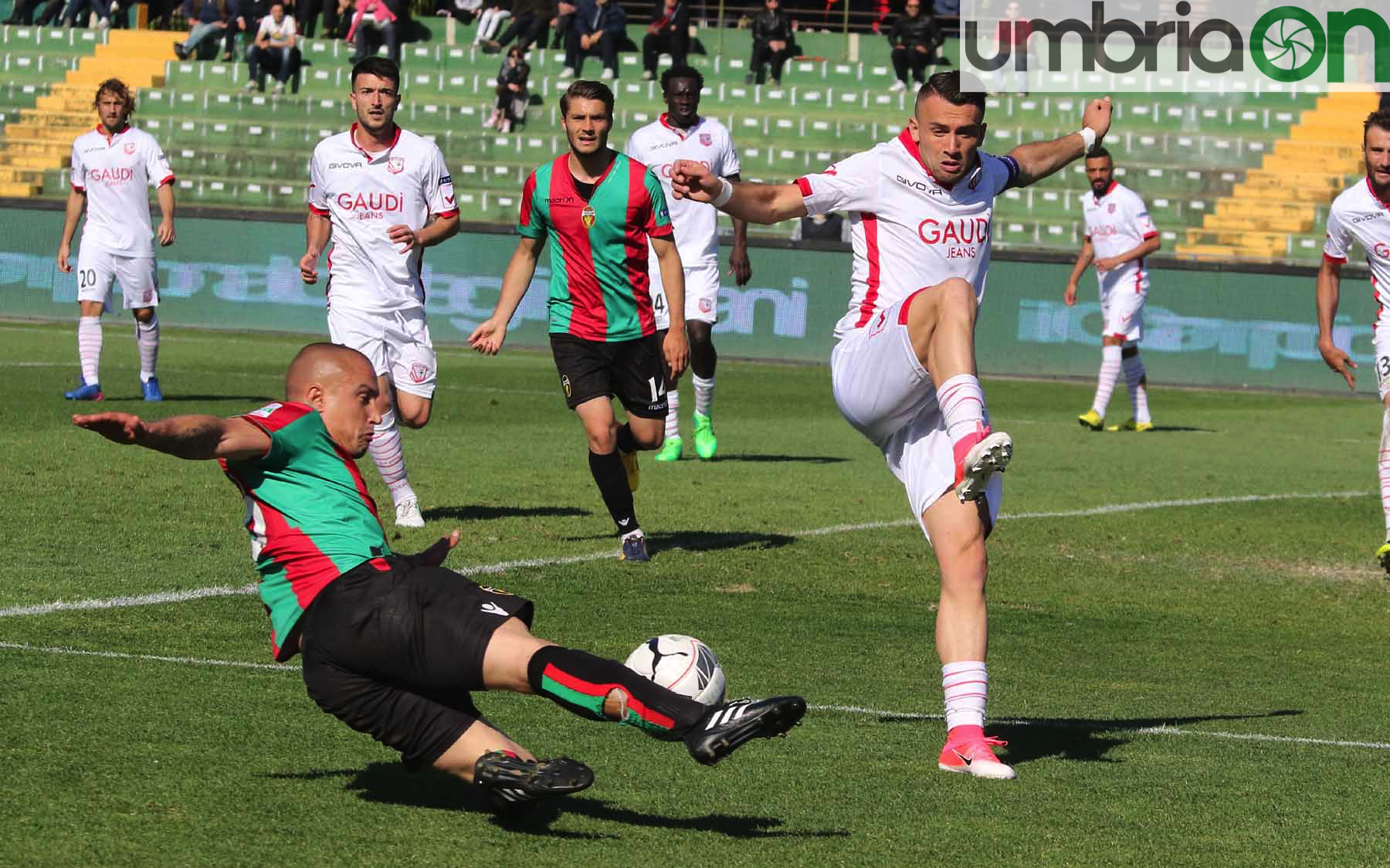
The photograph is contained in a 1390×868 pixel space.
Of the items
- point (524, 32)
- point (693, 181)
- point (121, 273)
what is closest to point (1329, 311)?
point (693, 181)

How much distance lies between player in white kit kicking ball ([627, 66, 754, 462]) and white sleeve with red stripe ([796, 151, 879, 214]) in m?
7.85

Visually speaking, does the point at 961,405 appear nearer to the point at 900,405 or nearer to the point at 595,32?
the point at 900,405

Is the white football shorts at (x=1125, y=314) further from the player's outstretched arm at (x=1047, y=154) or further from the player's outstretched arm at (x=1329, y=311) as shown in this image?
the player's outstretched arm at (x=1047, y=154)

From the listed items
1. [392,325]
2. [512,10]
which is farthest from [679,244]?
[512,10]

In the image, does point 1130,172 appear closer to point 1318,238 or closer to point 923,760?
point 1318,238

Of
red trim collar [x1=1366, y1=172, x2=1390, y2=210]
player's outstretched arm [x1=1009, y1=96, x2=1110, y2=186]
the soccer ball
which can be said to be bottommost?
the soccer ball

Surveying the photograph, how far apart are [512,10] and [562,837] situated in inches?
1415

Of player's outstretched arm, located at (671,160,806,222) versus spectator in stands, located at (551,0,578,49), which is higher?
spectator in stands, located at (551,0,578,49)

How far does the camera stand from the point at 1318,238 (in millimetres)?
28422

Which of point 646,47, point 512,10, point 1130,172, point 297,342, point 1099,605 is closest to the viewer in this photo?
point 1099,605

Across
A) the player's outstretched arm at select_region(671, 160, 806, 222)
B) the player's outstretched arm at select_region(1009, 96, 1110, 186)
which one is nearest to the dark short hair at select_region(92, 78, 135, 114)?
the player's outstretched arm at select_region(1009, 96, 1110, 186)

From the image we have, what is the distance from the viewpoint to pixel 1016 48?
33.3 metres

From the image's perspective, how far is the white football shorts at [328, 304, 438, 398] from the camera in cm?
1073

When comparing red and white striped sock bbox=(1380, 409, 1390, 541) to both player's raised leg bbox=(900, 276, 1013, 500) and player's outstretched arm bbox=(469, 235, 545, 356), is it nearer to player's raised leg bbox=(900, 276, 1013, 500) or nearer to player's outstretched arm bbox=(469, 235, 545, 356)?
player's outstretched arm bbox=(469, 235, 545, 356)
